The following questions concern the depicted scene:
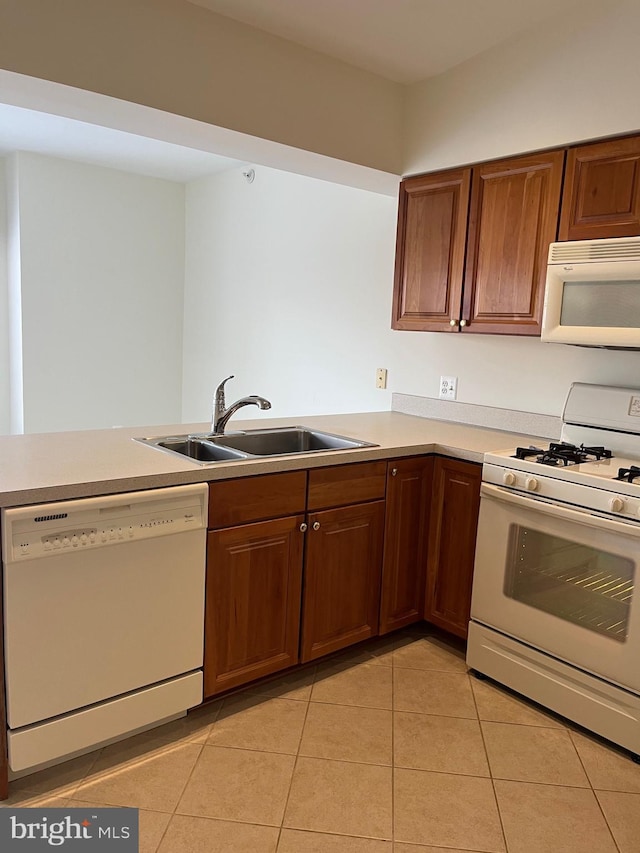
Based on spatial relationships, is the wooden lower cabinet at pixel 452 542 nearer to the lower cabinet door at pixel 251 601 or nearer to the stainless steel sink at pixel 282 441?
the stainless steel sink at pixel 282 441

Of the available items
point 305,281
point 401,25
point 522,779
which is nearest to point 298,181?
point 305,281

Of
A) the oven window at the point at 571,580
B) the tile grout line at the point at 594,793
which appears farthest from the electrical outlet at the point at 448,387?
the tile grout line at the point at 594,793

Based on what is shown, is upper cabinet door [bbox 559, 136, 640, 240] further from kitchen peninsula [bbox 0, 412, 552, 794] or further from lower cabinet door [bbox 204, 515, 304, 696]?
lower cabinet door [bbox 204, 515, 304, 696]

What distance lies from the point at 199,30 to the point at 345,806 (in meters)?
2.67

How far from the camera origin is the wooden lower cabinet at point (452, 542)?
250 centimetres

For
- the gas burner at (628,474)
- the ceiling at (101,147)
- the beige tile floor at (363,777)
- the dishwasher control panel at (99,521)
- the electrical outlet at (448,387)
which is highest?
the ceiling at (101,147)

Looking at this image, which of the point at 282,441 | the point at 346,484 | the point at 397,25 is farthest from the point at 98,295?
the point at 346,484

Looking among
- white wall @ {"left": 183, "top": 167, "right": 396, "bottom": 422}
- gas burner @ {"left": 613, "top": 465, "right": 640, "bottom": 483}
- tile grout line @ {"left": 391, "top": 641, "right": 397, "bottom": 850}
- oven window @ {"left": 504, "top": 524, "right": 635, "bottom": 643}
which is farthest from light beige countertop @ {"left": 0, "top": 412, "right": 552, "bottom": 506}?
tile grout line @ {"left": 391, "top": 641, "right": 397, "bottom": 850}

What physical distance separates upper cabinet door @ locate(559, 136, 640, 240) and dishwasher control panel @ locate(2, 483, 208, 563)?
5.54ft

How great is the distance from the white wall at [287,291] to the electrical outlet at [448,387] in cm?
39

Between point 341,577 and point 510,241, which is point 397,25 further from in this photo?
point 341,577

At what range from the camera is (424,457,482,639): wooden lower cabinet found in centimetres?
250

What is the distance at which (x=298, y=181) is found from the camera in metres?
3.98

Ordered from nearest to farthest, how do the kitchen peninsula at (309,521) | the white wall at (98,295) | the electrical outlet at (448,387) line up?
the kitchen peninsula at (309,521), the electrical outlet at (448,387), the white wall at (98,295)
